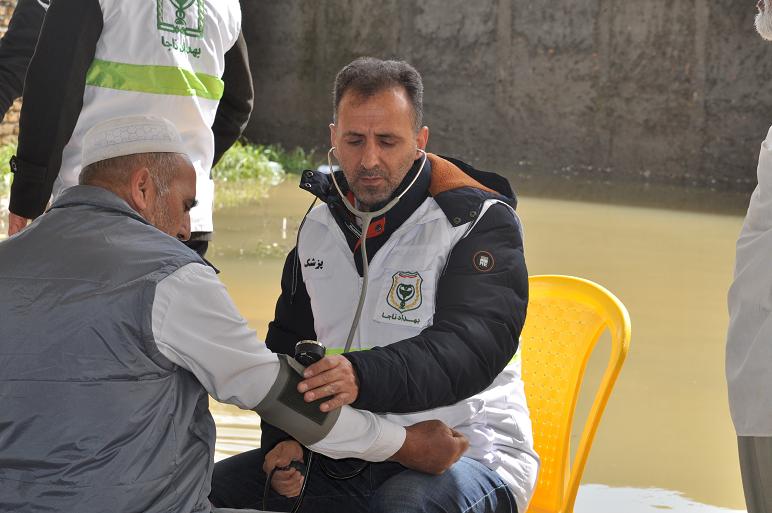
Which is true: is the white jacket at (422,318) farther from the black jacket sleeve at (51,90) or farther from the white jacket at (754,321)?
the black jacket sleeve at (51,90)

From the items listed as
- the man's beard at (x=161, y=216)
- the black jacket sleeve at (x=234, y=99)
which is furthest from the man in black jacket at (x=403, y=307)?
the black jacket sleeve at (x=234, y=99)

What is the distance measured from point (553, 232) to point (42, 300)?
6431mm

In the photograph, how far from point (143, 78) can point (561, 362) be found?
1.15 metres

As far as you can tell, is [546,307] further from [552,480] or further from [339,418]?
[339,418]

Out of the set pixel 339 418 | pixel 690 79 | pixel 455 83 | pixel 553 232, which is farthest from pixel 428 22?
pixel 339 418

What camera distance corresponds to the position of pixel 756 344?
1957 millimetres

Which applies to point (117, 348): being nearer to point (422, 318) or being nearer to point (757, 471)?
point (422, 318)

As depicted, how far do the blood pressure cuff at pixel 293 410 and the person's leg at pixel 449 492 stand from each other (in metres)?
0.23

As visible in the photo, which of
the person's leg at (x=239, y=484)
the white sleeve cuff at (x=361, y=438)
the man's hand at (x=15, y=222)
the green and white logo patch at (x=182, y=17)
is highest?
the green and white logo patch at (x=182, y=17)

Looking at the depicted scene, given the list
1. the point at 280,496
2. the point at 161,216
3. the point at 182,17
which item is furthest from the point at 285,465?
the point at 182,17

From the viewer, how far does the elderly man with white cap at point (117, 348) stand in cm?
147

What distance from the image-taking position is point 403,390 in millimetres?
1947

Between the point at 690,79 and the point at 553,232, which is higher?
the point at 690,79

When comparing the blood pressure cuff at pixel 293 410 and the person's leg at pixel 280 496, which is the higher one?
the blood pressure cuff at pixel 293 410
